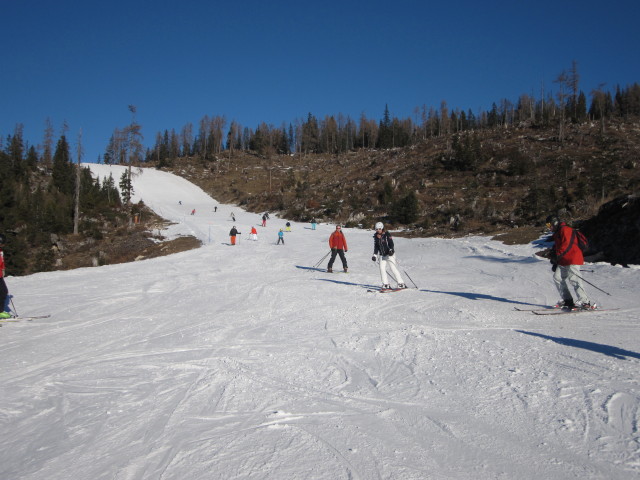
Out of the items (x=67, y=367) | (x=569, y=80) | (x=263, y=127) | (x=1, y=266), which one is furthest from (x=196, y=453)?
(x=263, y=127)

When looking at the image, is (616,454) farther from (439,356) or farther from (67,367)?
(67,367)

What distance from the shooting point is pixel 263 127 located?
444 feet

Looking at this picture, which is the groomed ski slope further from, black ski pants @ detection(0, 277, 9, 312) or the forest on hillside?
the forest on hillside

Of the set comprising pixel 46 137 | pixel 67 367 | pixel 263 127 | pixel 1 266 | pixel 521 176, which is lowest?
pixel 67 367

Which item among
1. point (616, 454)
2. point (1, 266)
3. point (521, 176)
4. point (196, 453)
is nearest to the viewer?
point (616, 454)

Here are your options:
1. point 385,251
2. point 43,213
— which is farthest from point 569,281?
point 43,213

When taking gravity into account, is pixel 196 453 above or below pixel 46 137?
below

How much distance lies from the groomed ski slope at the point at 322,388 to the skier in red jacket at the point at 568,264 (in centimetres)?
66

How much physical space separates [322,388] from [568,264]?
593 cm

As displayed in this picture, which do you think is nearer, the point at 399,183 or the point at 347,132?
the point at 399,183

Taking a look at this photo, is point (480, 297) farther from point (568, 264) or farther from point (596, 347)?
point (596, 347)

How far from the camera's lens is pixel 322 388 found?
14.7 ft

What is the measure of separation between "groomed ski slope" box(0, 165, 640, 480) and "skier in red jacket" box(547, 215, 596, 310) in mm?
661

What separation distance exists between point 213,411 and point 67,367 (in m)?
2.82
